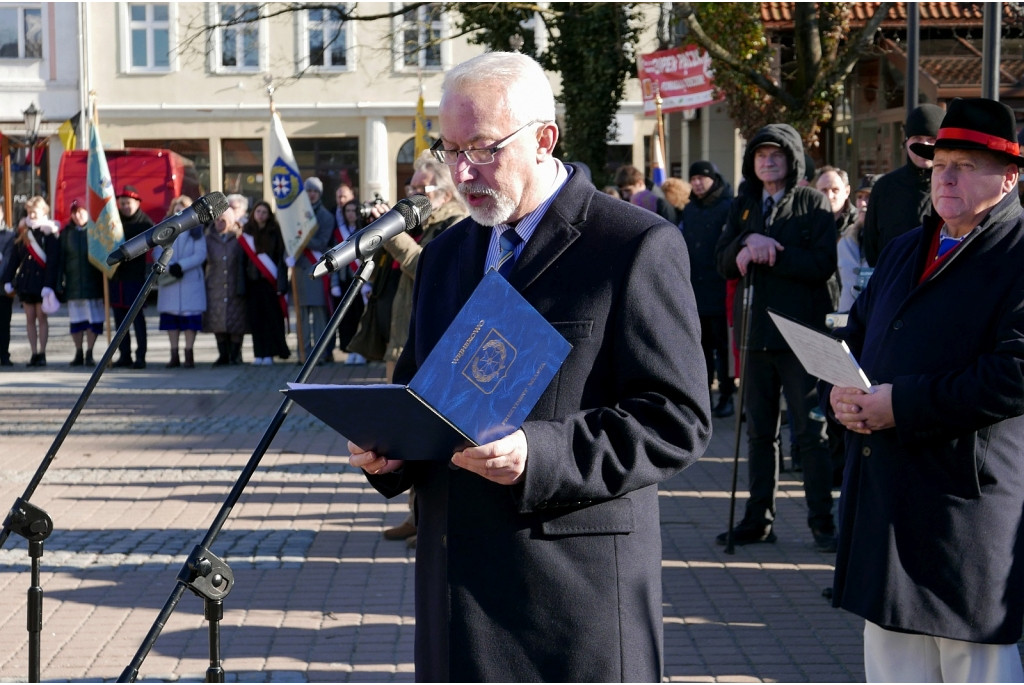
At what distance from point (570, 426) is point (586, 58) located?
16.9 metres

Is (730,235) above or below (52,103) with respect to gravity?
below

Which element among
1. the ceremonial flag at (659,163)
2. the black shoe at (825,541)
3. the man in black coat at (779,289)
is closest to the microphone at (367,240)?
the man in black coat at (779,289)

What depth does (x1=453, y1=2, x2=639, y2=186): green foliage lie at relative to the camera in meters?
18.6

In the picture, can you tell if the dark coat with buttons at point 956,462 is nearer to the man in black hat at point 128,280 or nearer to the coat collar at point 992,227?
the coat collar at point 992,227

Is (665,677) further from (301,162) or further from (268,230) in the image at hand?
(301,162)

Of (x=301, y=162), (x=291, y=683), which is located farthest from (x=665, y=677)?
(x=301, y=162)

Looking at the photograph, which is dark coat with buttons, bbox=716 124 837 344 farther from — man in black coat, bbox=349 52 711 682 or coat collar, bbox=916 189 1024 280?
man in black coat, bbox=349 52 711 682

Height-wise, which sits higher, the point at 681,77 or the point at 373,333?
the point at 681,77

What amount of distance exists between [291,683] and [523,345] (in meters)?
3.24

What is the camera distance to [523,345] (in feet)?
8.54

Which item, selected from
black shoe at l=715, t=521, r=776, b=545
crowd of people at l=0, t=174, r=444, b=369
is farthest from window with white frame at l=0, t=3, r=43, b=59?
black shoe at l=715, t=521, r=776, b=545

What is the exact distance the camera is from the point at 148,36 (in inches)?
1470

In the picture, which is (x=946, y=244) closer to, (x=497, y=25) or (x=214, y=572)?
(x=214, y=572)

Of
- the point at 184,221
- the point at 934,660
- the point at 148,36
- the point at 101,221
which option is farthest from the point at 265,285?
the point at 148,36
